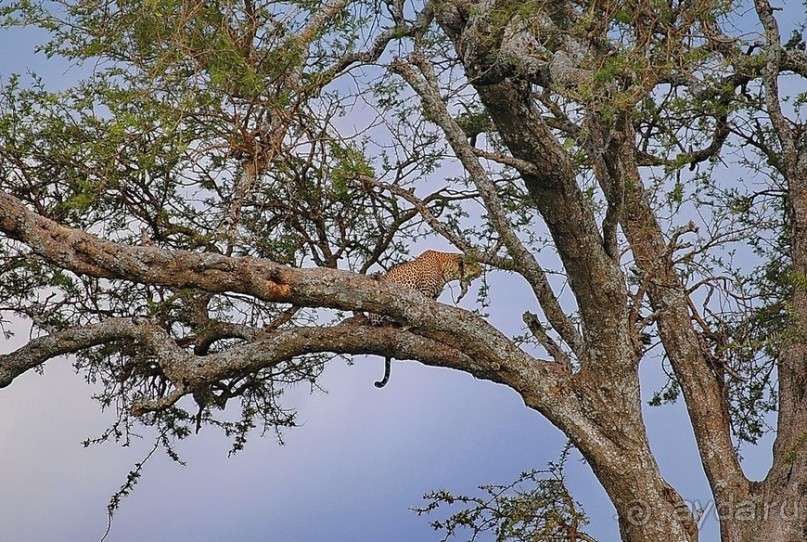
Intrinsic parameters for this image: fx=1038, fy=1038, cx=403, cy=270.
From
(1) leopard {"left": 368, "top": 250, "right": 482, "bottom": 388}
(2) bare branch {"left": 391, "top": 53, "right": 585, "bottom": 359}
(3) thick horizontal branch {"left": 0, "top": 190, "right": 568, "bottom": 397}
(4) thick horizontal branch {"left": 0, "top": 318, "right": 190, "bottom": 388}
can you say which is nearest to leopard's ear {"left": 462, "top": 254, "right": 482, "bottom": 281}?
(1) leopard {"left": 368, "top": 250, "right": 482, "bottom": 388}

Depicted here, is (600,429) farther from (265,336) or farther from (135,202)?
(135,202)

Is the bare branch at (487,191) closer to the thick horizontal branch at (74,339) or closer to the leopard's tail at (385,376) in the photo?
the leopard's tail at (385,376)

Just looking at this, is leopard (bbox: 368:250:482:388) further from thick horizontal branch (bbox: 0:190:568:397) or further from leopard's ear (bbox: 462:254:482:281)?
thick horizontal branch (bbox: 0:190:568:397)

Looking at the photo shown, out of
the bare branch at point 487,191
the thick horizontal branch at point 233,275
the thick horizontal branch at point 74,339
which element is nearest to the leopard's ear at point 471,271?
the bare branch at point 487,191

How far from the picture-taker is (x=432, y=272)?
23.7ft

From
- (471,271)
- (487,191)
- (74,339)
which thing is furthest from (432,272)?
(74,339)

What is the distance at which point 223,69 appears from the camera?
5762 mm

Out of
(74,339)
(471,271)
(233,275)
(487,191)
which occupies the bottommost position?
(233,275)

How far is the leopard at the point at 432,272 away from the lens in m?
7.14

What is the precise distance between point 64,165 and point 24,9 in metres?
1.07

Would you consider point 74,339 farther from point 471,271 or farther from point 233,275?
point 471,271

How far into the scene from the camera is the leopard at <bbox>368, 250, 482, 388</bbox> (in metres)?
7.14

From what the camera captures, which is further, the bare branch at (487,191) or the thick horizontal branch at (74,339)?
the thick horizontal branch at (74,339)

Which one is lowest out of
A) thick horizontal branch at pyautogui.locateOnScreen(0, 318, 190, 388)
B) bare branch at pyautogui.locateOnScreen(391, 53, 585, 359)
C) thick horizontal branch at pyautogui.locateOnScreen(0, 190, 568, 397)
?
thick horizontal branch at pyautogui.locateOnScreen(0, 190, 568, 397)
